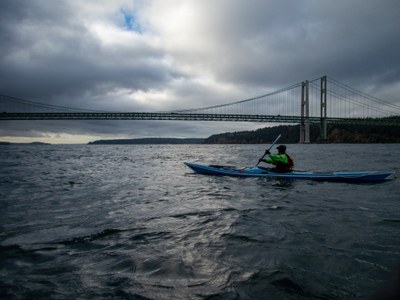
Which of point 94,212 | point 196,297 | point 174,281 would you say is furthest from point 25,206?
point 196,297

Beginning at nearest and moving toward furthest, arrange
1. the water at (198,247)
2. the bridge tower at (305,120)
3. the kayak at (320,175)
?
the water at (198,247)
the kayak at (320,175)
the bridge tower at (305,120)

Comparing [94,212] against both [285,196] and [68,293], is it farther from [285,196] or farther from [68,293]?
[285,196]

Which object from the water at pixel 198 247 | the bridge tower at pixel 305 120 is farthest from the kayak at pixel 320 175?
the bridge tower at pixel 305 120

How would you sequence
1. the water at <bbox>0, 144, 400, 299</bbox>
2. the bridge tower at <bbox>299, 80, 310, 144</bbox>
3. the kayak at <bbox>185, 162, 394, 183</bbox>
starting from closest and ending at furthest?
1. the water at <bbox>0, 144, 400, 299</bbox>
2. the kayak at <bbox>185, 162, 394, 183</bbox>
3. the bridge tower at <bbox>299, 80, 310, 144</bbox>

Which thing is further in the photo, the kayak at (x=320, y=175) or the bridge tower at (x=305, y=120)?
the bridge tower at (x=305, y=120)

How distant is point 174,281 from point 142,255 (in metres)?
0.90

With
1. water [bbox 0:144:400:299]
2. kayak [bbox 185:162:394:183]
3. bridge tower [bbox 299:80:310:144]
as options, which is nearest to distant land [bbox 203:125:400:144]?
bridge tower [bbox 299:80:310:144]

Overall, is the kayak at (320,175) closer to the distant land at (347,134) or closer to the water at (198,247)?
the water at (198,247)

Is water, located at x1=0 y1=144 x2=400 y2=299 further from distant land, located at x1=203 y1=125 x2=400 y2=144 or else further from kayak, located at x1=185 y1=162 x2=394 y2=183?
distant land, located at x1=203 y1=125 x2=400 y2=144

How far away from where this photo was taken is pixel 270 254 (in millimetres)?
3865

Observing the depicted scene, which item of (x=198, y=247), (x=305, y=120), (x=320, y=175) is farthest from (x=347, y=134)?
(x=198, y=247)

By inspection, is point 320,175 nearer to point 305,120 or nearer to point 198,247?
point 198,247

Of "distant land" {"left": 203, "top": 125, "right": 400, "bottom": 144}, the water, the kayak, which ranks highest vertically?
"distant land" {"left": 203, "top": 125, "right": 400, "bottom": 144}

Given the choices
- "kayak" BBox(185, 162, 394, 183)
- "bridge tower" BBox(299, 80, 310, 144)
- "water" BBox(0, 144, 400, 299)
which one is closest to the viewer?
"water" BBox(0, 144, 400, 299)
